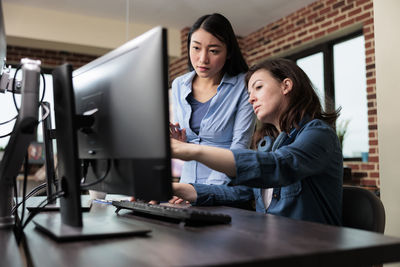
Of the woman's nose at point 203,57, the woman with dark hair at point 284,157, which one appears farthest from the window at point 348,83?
the woman with dark hair at point 284,157

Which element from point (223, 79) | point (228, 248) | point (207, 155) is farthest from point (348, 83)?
point (228, 248)

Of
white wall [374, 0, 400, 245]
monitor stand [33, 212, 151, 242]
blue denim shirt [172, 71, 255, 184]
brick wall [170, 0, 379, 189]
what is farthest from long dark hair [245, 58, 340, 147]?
brick wall [170, 0, 379, 189]

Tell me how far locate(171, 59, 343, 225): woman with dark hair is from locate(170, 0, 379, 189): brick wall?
271 cm

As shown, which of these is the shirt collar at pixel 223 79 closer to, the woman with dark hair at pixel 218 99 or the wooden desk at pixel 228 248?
the woman with dark hair at pixel 218 99

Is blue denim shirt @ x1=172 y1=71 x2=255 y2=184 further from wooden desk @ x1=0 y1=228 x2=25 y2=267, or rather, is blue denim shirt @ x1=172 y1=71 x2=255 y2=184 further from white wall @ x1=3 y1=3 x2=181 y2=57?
white wall @ x1=3 y1=3 x2=181 y2=57

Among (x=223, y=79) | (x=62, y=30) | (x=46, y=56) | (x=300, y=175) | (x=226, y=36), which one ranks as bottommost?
(x=300, y=175)

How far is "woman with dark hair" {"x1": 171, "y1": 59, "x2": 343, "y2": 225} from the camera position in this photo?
1.02m

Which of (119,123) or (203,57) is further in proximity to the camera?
(203,57)

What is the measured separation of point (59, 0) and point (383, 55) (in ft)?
12.7

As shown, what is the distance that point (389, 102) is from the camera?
2066 mm

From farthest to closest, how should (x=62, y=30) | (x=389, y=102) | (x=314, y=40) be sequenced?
1. (x=62, y=30)
2. (x=314, y=40)
3. (x=389, y=102)

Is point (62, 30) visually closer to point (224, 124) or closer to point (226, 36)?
point (226, 36)

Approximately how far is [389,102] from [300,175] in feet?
4.05

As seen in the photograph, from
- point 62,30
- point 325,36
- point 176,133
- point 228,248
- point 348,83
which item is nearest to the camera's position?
point 228,248
